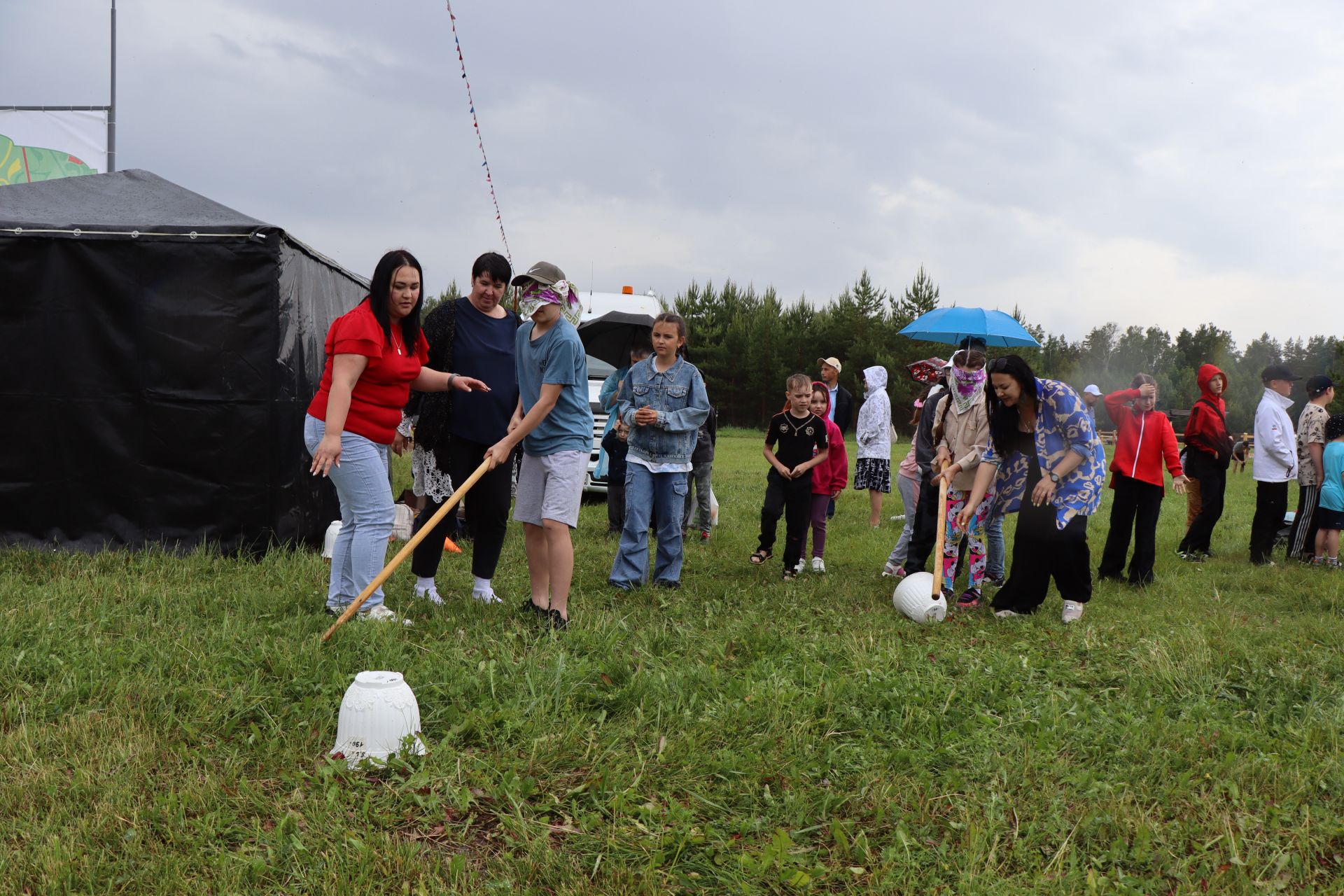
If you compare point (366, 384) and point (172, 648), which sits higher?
point (366, 384)

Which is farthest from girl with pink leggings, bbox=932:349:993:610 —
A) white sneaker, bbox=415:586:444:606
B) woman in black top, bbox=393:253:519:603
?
white sneaker, bbox=415:586:444:606

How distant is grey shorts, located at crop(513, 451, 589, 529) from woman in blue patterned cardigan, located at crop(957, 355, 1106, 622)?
8.42 feet

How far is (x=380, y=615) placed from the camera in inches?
193

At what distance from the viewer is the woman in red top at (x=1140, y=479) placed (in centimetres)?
759

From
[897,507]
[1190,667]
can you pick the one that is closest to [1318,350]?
[897,507]

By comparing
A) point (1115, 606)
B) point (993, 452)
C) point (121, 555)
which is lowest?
point (121, 555)

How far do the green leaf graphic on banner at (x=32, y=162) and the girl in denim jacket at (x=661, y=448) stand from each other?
32.2 ft

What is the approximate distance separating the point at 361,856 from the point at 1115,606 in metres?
5.56

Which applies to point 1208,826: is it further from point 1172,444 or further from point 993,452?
point 1172,444

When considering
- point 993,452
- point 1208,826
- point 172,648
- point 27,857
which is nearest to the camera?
point 27,857

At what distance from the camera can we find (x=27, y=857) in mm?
2670

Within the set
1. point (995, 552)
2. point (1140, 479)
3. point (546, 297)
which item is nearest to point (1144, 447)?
point (1140, 479)

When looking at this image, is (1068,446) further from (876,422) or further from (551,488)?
(876,422)

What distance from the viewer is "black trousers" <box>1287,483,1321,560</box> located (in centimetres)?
861
